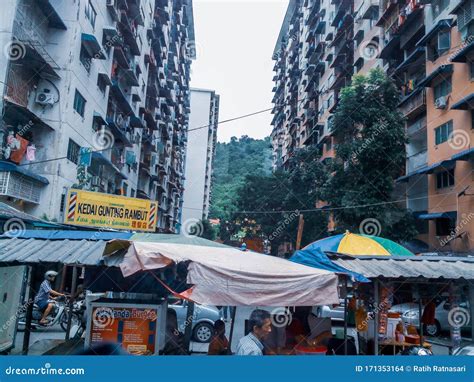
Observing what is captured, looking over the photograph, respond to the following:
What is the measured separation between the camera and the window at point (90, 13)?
71.2 feet

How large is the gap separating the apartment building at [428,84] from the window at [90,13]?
707 inches

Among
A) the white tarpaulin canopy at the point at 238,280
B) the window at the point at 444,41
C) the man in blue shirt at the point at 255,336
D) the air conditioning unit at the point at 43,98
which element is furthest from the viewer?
the window at the point at 444,41

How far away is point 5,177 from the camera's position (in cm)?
1548

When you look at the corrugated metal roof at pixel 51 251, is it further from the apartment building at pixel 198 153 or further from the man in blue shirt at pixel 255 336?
the apartment building at pixel 198 153

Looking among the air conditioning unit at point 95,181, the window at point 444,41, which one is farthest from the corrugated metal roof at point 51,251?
the window at point 444,41

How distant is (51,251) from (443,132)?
21182mm

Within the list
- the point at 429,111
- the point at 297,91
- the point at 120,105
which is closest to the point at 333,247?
the point at 429,111

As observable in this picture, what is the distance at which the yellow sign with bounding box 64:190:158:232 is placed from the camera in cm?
1218

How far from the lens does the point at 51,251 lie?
6715 mm

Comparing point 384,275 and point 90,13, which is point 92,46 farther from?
point 384,275

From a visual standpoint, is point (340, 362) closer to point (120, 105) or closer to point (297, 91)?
point (120, 105)

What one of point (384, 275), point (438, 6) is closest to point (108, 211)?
point (384, 275)

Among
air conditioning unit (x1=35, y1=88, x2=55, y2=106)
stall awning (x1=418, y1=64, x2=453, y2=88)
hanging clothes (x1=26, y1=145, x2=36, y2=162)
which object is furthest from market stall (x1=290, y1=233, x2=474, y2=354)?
stall awning (x1=418, y1=64, x2=453, y2=88)

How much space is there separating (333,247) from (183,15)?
5203 centimetres
